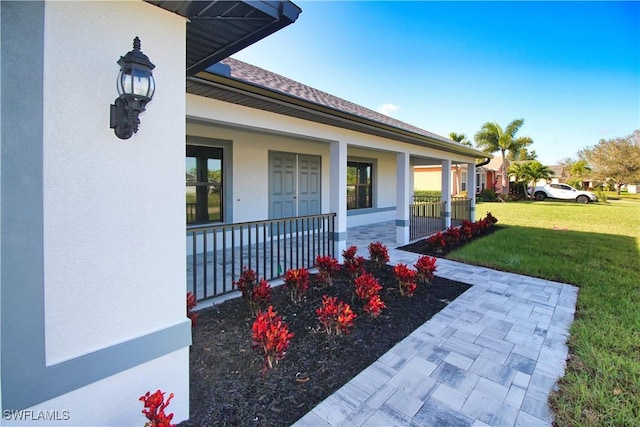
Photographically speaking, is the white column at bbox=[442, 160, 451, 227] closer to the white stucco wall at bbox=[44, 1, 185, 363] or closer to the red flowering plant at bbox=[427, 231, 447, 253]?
the red flowering plant at bbox=[427, 231, 447, 253]

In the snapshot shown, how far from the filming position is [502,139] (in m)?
26.7

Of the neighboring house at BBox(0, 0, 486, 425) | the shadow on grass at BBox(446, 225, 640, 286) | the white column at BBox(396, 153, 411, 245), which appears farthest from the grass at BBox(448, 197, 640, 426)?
the neighboring house at BBox(0, 0, 486, 425)

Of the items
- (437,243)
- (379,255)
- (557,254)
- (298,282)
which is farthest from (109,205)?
(557,254)

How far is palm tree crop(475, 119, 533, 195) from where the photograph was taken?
1052 inches

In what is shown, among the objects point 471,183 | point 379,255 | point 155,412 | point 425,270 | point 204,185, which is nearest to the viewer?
point 155,412

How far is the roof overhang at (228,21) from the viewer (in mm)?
1989

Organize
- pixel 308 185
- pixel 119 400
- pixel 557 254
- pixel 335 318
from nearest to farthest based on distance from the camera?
pixel 119 400 < pixel 335 318 < pixel 557 254 < pixel 308 185

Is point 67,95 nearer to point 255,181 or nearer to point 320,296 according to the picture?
point 320,296

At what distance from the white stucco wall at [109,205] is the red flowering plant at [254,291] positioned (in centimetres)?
161

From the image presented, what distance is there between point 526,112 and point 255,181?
94.4 feet

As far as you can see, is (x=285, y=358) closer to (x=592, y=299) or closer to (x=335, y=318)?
(x=335, y=318)

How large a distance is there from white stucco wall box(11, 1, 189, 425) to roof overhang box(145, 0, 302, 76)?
155mm

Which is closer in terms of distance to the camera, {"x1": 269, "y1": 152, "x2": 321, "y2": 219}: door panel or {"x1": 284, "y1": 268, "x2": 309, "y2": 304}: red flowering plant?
{"x1": 284, "y1": 268, "x2": 309, "y2": 304}: red flowering plant

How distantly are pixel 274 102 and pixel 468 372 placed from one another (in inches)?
160
